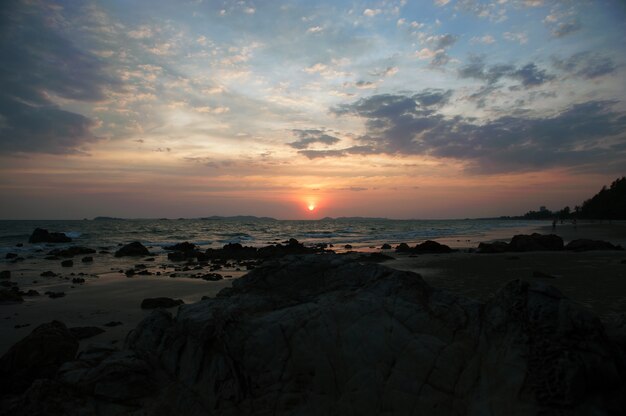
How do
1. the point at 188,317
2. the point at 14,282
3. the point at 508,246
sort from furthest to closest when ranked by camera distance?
1. the point at 508,246
2. the point at 14,282
3. the point at 188,317

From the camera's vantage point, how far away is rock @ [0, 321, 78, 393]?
6.43m

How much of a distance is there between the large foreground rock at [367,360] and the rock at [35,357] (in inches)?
51.7

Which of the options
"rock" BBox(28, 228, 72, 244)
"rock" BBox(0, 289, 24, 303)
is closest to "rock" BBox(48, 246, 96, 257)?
"rock" BBox(28, 228, 72, 244)

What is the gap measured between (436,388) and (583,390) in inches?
57.6

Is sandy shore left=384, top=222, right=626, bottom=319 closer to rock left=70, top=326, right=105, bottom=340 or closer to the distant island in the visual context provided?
rock left=70, top=326, right=105, bottom=340

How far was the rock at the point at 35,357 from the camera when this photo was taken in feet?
21.1

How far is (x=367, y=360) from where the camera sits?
4.96 metres

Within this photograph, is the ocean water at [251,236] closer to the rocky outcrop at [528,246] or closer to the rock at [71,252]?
the rock at [71,252]

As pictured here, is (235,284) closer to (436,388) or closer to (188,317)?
(188,317)

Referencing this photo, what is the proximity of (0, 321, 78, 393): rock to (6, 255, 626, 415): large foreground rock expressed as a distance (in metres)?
1.31

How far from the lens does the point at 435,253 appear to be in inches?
1179

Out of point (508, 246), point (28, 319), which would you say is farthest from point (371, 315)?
point (508, 246)

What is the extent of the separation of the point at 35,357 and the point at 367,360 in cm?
599

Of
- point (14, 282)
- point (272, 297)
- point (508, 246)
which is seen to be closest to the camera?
point (272, 297)
